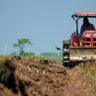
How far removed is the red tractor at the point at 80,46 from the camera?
61.9 ft

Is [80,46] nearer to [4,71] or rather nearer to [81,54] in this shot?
[81,54]

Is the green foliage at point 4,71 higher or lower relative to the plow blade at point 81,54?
lower

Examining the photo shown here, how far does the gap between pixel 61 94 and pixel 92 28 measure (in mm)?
10506

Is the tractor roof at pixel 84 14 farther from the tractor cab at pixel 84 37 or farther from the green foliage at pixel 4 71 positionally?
the green foliage at pixel 4 71

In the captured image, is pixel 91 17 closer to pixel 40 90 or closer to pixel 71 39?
pixel 71 39

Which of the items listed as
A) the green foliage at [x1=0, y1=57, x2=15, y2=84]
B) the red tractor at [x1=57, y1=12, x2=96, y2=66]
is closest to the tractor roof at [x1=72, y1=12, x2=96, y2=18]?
the red tractor at [x1=57, y1=12, x2=96, y2=66]

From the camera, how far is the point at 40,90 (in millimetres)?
9086

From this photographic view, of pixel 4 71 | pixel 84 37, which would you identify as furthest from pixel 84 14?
pixel 4 71

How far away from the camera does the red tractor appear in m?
18.9

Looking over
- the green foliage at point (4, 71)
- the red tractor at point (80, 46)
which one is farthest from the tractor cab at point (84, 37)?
the green foliage at point (4, 71)

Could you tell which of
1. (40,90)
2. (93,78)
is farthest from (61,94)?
(93,78)

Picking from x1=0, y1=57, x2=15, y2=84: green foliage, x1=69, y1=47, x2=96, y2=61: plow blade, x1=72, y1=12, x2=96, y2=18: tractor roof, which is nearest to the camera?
x1=0, y1=57, x2=15, y2=84: green foliage

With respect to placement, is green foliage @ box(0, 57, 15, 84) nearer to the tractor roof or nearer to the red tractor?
the red tractor

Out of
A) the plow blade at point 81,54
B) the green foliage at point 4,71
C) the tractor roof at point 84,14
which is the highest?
the tractor roof at point 84,14
